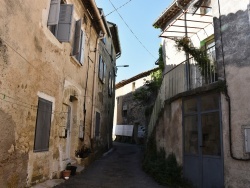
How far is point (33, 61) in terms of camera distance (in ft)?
19.4

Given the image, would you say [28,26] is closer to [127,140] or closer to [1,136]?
[1,136]

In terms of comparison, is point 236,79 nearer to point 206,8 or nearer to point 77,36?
point 206,8

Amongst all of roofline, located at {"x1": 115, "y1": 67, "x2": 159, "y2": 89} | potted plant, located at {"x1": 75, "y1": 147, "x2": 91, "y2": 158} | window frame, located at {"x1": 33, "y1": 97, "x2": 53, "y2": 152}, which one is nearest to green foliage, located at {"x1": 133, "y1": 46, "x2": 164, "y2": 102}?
roofline, located at {"x1": 115, "y1": 67, "x2": 159, "y2": 89}

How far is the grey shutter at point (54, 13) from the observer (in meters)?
6.58

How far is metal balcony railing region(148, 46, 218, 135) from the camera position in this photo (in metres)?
7.87

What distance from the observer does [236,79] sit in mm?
6332

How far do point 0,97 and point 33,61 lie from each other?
1528mm

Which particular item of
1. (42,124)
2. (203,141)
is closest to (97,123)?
(42,124)

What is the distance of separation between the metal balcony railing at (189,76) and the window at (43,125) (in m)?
4.46

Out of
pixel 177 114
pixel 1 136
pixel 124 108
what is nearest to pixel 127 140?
pixel 124 108

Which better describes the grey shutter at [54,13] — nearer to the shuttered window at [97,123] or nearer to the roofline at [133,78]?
the shuttered window at [97,123]

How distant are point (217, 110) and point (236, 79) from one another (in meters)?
0.98

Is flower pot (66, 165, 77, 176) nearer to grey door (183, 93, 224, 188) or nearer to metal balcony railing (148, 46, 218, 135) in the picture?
grey door (183, 93, 224, 188)

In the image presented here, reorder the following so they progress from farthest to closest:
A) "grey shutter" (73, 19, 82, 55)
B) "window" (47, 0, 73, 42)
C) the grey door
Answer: "grey shutter" (73, 19, 82, 55) < "window" (47, 0, 73, 42) < the grey door
